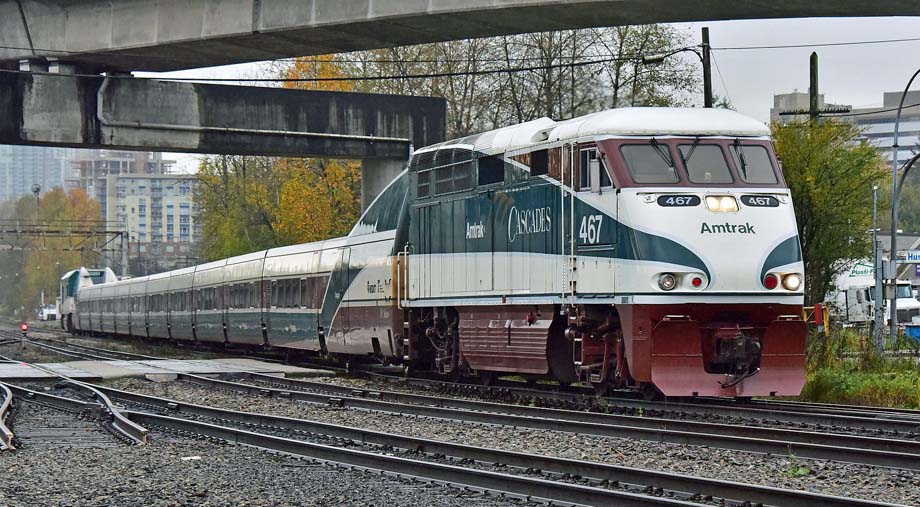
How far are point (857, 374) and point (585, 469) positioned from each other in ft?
40.2

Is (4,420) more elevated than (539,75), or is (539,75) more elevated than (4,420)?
(539,75)

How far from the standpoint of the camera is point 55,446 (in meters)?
13.4

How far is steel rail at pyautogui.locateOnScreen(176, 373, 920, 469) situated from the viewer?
11141mm

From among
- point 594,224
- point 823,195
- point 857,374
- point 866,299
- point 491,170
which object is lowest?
point 857,374

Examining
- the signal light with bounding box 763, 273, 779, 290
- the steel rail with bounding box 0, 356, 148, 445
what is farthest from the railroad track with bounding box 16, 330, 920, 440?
the steel rail with bounding box 0, 356, 148, 445

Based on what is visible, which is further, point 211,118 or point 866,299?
point 866,299

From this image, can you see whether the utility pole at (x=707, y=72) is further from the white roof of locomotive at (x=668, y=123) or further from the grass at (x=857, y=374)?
the white roof of locomotive at (x=668, y=123)

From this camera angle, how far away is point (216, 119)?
94.5 ft

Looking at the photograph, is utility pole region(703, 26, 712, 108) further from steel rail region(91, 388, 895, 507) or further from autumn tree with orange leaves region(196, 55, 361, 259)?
autumn tree with orange leaves region(196, 55, 361, 259)

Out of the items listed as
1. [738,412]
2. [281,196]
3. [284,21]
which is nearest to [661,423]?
[738,412]

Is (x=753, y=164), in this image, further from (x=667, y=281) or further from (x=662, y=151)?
(x=667, y=281)

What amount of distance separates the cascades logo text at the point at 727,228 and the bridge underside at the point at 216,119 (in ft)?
53.8

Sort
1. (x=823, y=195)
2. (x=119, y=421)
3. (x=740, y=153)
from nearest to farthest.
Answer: (x=119, y=421), (x=740, y=153), (x=823, y=195)

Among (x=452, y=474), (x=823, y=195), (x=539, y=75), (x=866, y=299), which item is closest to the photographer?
(x=452, y=474)
